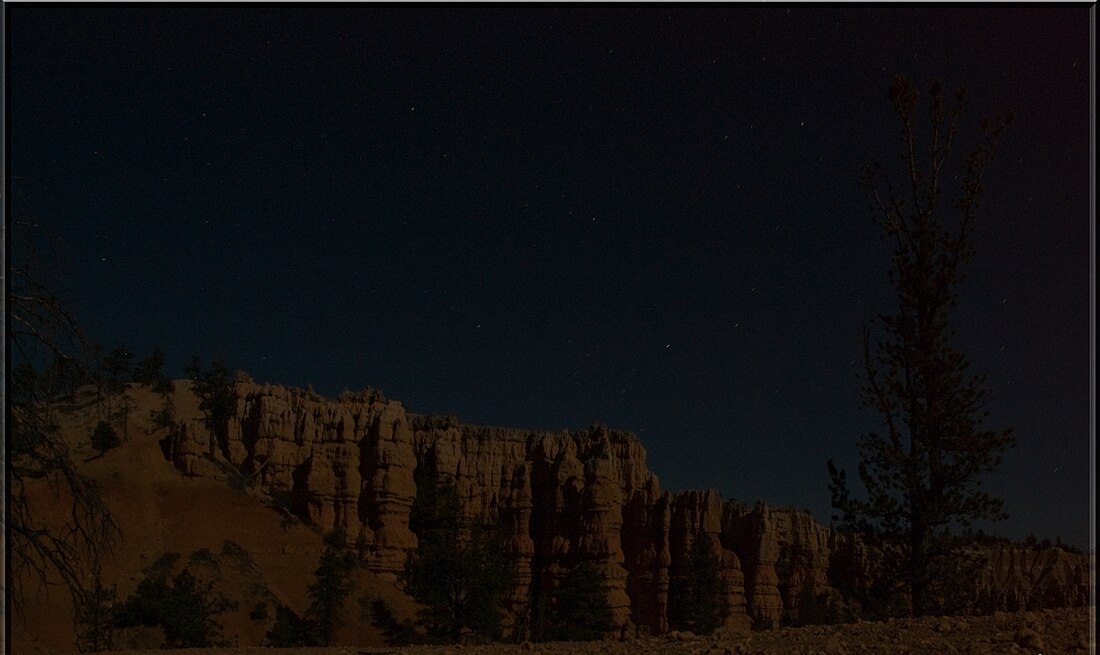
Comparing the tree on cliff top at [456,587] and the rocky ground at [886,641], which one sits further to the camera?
the tree on cliff top at [456,587]

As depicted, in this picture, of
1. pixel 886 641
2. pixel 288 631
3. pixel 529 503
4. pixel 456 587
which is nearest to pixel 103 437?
pixel 288 631

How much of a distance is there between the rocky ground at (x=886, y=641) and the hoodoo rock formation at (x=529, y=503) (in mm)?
40984

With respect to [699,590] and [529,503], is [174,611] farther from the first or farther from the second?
[529,503]

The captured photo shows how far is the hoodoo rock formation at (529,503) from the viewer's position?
51625 mm

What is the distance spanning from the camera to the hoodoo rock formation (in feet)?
169

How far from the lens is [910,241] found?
11.6 m

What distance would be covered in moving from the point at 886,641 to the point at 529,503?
53.4 metres

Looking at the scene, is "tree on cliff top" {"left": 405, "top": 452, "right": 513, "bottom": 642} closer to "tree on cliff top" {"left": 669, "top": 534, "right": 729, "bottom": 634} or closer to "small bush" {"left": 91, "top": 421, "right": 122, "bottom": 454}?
"tree on cliff top" {"left": 669, "top": 534, "right": 729, "bottom": 634}

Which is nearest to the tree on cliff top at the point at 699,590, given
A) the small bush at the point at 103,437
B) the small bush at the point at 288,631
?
the small bush at the point at 288,631

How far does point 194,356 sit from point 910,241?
50.6 metres

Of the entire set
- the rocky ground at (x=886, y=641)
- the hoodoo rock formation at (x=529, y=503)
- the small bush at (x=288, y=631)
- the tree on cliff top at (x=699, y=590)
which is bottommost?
the small bush at (x=288, y=631)

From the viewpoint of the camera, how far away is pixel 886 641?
7.14 m

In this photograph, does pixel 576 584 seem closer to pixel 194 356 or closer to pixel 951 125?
pixel 194 356

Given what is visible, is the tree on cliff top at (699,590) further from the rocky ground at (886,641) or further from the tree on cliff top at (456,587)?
the rocky ground at (886,641)
